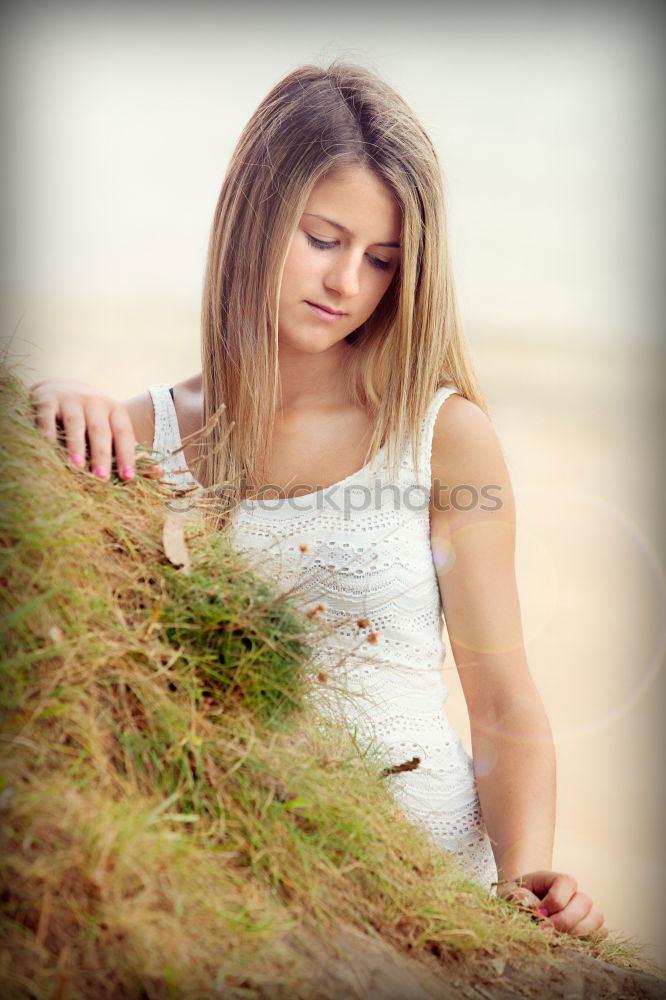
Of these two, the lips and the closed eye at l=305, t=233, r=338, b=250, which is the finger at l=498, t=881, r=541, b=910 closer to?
the lips

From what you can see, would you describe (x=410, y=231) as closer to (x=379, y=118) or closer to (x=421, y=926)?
(x=379, y=118)

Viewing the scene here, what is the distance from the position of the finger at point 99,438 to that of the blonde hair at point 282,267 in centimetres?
86

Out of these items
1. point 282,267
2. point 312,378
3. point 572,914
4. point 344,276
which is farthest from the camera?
point 312,378

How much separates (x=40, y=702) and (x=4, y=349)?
590mm

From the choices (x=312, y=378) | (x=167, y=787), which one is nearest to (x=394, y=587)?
(x=312, y=378)

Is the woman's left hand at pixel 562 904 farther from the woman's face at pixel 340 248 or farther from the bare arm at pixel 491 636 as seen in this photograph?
the woman's face at pixel 340 248

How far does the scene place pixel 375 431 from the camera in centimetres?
252

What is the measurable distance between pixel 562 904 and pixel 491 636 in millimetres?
954

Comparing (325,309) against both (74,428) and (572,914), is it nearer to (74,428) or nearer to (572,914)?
(74,428)

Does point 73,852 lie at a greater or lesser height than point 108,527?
lesser

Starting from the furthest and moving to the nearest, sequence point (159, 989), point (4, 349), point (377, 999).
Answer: point (4, 349)
point (377, 999)
point (159, 989)

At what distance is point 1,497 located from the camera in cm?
109

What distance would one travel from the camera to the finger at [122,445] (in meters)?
1.35

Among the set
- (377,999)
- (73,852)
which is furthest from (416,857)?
(73,852)
